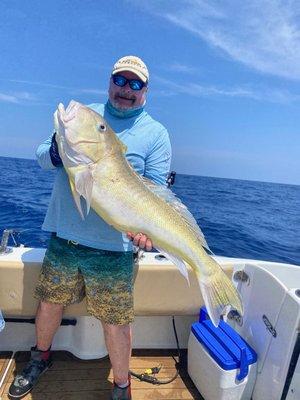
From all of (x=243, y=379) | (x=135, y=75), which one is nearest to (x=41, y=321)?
(x=243, y=379)

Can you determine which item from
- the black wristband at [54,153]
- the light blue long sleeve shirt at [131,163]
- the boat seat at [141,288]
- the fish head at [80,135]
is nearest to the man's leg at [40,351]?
the boat seat at [141,288]

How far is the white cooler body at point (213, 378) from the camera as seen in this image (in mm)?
3350

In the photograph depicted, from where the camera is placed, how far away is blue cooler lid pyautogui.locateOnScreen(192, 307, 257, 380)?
3359 mm

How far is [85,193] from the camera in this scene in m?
2.42

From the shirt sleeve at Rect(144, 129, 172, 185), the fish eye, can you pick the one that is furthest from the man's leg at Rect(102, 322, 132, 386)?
the fish eye

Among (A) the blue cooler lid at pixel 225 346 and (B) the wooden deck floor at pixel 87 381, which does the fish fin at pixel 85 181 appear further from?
(B) the wooden deck floor at pixel 87 381

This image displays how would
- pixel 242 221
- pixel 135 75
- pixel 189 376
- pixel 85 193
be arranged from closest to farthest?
pixel 85 193
pixel 135 75
pixel 189 376
pixel 242 221

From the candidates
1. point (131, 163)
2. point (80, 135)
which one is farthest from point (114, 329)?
point (80, 135)

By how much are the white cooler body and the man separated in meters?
0.74

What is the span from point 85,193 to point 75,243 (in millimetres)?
766

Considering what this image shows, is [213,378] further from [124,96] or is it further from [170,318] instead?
[124,96]

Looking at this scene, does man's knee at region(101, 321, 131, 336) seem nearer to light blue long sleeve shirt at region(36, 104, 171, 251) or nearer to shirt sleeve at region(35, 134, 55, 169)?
light blue long sleeve shirt at region(36, 104, 171, 251)

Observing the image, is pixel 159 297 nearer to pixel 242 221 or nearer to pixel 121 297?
pixel 121 297

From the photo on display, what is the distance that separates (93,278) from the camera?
3092 millimetres
